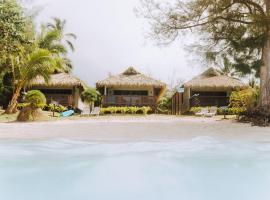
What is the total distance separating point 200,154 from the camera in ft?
24.5

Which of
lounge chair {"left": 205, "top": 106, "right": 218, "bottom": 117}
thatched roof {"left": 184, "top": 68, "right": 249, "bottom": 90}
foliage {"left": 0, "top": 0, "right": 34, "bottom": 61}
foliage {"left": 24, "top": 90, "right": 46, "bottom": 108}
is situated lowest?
lounge chair {"left": 205, "top": 106, "right": 218, "bottom": 117}

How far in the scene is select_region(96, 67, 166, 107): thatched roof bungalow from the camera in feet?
82.0

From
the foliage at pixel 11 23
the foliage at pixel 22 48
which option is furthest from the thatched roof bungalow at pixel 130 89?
the foliage at pixel 11 23

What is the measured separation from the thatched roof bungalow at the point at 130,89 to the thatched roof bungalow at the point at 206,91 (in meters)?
1.78

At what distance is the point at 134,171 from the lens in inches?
251

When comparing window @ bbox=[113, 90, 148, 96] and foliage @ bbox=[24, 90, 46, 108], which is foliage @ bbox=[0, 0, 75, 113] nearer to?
foliage @ bbox=[24, 90, 46, 108]

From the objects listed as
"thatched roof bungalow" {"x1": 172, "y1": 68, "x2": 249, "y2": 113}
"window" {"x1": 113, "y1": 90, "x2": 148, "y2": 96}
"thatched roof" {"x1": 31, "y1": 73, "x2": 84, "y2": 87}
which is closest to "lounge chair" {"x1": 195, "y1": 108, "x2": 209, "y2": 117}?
"thatched roof bungalow" {"x1": 172, "y1": 68, "x2": 249, "y2": 113}

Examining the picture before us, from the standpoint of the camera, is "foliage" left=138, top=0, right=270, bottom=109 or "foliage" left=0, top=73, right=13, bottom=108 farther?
"foliage" left=0, top=73, right=13, bottom=108

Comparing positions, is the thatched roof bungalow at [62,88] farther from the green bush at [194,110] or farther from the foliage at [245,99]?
the foliage at [245,99]

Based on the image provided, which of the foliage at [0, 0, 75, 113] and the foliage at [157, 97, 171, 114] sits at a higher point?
the foliage at [0, 0, 75, 113]

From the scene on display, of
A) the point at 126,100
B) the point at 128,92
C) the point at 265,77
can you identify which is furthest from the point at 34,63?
the point at 265,77

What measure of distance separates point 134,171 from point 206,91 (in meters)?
21.2

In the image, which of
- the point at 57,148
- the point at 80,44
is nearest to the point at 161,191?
the point at 57,148

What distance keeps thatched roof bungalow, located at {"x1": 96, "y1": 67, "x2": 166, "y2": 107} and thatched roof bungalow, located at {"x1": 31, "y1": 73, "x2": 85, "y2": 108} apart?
5.66ft
